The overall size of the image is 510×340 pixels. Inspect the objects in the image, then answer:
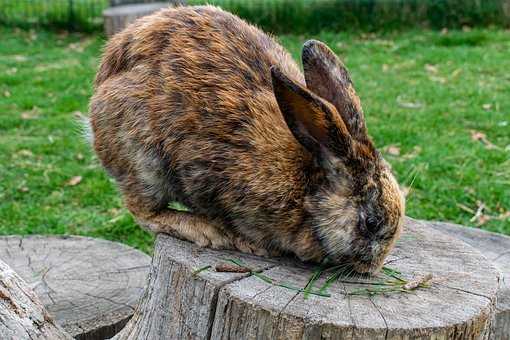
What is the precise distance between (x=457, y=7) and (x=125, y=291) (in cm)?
863

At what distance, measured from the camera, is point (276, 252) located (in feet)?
9.87

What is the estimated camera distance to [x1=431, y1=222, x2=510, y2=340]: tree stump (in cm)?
352

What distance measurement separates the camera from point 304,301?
259 centimetres

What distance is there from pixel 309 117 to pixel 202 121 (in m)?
0.49

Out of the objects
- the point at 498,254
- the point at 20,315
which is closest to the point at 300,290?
the point at 20,315

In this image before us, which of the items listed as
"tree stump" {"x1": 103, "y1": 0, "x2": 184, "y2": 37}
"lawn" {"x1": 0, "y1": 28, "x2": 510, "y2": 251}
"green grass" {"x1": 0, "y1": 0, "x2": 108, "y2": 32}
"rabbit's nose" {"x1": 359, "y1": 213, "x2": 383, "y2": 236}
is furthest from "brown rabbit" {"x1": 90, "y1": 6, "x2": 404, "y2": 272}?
"green grass" {"x1": 0, "y1": 0, "x2": 108, "y2": 32}

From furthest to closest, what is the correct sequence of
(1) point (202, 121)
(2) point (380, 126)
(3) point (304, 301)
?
(2) point (380, 126)
(1) point (202, 121)
(3) point (304, 301)

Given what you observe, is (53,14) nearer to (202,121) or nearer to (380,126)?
(380,126)

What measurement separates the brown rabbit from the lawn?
856mm

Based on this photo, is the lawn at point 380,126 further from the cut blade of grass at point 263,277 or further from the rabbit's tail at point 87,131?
the rabbit's tail at point 87,131

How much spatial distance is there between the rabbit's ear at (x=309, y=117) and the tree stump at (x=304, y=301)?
0.49 meters

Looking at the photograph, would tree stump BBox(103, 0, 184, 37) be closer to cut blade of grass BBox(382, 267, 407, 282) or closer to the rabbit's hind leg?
the rabbit's hind leg

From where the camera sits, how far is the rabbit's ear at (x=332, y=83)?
2.87m

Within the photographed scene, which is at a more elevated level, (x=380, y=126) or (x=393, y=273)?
(x=393, y=273)
